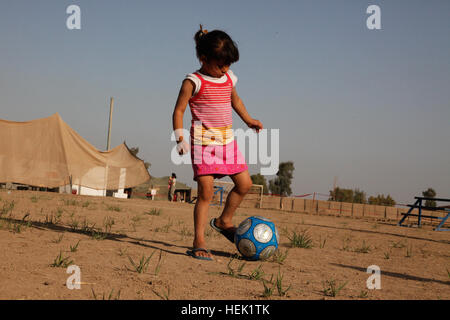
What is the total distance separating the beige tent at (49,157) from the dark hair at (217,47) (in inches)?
521

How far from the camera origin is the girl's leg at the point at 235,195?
11.9 ft

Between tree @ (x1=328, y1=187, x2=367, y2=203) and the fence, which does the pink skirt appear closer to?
the fence

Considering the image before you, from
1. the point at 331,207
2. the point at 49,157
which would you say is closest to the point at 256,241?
the point at 49,157

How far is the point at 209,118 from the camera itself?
3.50 metres

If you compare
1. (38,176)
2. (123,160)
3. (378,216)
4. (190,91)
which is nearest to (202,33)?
(190,91)

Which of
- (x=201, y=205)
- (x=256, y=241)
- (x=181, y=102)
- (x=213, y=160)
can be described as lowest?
(x=256, y=241)

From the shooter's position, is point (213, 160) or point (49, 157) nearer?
point (213, 160)

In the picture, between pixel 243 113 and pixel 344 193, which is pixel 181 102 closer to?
pixel 243 113

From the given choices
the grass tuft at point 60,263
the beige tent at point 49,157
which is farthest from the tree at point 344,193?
the grass tuft at point 60,263

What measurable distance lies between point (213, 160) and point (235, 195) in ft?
1.55

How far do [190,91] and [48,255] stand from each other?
5.53 ft

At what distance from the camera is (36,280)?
207 cm

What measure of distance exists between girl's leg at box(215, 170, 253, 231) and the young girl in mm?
42

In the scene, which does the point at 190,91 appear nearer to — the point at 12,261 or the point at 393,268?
the point at 12,261
